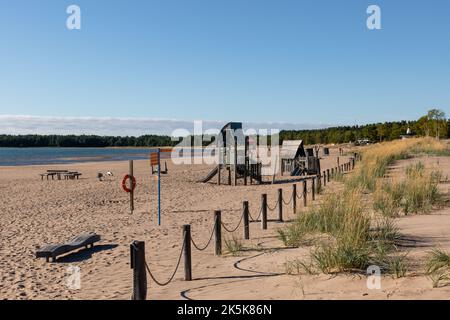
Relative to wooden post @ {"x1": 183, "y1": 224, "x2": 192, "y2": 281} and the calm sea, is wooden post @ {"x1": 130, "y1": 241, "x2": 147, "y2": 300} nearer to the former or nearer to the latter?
wooden post @ {"x1": 183, "y1": 224, "x2": 192, "y2": 281}

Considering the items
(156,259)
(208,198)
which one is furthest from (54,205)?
(156,259)

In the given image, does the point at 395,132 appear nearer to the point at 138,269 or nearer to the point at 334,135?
the point at 334,135

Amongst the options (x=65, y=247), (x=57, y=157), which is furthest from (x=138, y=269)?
(x=57, y=157)

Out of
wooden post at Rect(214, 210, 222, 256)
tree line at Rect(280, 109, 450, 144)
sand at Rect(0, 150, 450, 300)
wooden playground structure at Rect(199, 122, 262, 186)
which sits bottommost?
sand at Rect(0, 150, 450, 300)

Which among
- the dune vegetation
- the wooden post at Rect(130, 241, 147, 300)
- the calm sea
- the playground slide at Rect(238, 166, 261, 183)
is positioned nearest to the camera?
the wooden post at Rect(130, 241, 147, 300)

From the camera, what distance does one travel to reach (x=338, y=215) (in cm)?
845

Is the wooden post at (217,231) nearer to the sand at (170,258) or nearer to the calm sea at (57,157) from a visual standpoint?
the sand at (170,258)

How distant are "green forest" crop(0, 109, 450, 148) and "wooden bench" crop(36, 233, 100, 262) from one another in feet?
168

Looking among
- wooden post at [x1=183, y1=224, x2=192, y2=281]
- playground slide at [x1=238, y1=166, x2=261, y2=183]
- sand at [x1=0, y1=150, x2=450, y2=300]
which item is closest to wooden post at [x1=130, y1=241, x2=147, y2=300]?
sand at [x1=0, y1=150, x2=450, y2=300]

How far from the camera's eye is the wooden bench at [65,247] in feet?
26.7

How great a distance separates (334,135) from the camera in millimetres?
109625

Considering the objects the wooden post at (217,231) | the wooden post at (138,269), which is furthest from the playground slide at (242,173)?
the wooden post at (138,269)

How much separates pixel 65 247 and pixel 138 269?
13.7 feet

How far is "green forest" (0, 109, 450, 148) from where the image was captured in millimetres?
77069
